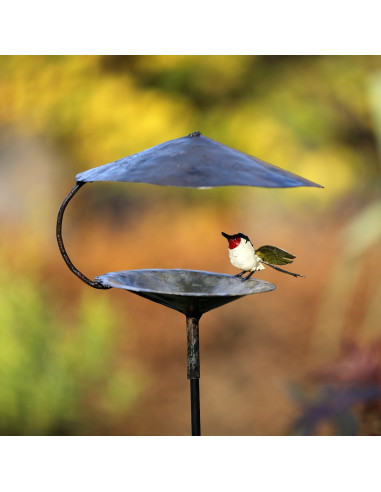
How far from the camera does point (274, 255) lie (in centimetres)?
201

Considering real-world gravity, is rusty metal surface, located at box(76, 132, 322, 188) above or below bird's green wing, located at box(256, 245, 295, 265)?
above

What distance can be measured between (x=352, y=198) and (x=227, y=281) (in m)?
1.68

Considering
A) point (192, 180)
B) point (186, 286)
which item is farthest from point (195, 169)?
point (186, 286)

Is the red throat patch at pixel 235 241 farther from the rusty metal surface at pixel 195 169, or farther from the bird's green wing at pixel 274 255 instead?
the rusty metal surface at pixel 195 169

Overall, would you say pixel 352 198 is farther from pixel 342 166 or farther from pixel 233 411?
pixel 233 411

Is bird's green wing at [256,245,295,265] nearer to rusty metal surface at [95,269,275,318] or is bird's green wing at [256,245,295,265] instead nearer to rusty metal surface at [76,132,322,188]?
rusty metal surface at [95,269,275,318]

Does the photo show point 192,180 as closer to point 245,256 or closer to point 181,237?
point 245,256

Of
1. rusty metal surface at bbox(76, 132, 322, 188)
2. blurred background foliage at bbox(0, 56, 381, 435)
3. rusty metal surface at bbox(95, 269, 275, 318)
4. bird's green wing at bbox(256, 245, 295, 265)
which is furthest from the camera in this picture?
blurred background foliage at bbox(0, 56, 381, 435)

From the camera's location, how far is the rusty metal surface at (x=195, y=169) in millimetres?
1660

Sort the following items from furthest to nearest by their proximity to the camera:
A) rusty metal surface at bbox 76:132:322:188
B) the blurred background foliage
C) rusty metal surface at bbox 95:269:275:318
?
the blurred background foliage, rusty metal surface at bbox 95:269:275:318, rusty metal surface at bbox 76:132:322:188

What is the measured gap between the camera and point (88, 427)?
3668 mm

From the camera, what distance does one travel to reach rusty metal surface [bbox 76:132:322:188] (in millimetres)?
1660

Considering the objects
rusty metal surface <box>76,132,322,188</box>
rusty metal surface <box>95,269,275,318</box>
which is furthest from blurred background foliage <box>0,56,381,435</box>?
rusty metal surface <box>76,132,322,188</box>

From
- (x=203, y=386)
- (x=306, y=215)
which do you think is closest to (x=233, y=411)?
(x=203, y=386)
